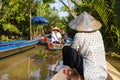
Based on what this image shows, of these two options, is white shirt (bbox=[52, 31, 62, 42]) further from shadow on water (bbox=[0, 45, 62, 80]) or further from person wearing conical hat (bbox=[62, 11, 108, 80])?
person wearing conical hat (bbox=[62, 11, 108, 80])

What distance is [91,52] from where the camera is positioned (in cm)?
377

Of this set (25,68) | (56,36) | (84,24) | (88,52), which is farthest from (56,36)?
(88,52)

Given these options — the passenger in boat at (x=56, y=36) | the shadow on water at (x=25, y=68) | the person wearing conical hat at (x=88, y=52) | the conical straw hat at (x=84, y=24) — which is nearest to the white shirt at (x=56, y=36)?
the passenger in boat at (x=56, y=36)

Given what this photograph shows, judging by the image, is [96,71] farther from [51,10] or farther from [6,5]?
[51,10]

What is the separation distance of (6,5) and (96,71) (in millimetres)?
14669

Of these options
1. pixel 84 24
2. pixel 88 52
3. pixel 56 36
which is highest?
pixel 84 24

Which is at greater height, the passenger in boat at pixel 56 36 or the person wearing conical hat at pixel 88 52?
the person wearing conical hat at pixel 88 52

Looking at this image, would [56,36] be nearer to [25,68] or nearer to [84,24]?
[25,68]

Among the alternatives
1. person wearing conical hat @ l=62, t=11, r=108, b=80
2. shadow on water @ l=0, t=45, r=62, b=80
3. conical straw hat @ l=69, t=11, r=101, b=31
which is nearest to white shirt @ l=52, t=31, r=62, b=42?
shadow on water @ l=0, t=45, r=62, b=80

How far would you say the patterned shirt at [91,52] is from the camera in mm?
3752

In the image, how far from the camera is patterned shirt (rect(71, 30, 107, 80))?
375cm

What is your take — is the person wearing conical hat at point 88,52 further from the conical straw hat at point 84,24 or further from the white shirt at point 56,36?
the white shirt at point 56,36

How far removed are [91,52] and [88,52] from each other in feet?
0.14

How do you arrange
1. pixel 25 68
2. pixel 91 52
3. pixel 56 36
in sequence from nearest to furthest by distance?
pixel 91 52 < pixel 25 68 < pixel 56 36
